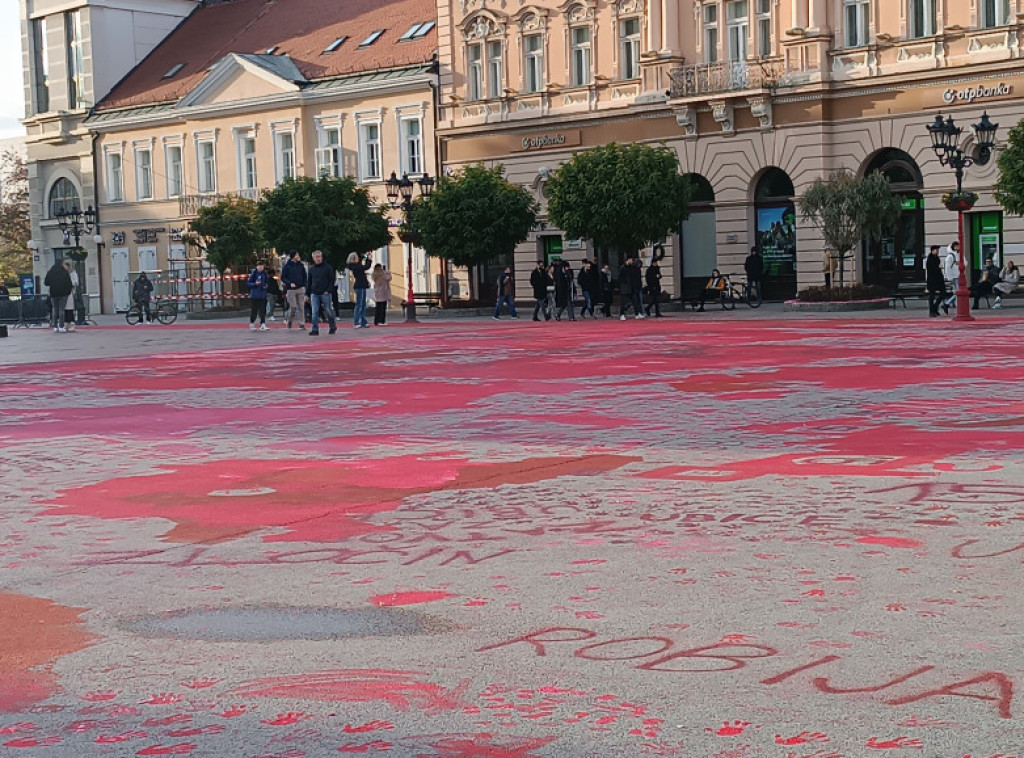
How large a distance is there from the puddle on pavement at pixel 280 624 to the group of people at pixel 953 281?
1140 inches

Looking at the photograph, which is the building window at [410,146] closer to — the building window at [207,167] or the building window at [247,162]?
the building window at [247,162]

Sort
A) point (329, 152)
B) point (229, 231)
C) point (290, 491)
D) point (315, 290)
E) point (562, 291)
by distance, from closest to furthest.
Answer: point (290, 491)
point (315, 290)
point (562, 291)
point (229, 231)
point (329, 152)

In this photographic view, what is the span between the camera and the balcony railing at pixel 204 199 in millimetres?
62000

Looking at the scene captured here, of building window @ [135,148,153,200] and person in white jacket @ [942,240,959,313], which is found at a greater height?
building window @ [135,148,153,200]

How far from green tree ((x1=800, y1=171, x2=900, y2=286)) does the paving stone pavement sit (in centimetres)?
2642

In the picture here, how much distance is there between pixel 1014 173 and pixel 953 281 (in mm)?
3819

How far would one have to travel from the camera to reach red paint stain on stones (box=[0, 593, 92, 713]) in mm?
5035

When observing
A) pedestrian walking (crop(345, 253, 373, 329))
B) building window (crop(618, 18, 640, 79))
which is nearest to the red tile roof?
building window (crop(618, 18, 640, 79))

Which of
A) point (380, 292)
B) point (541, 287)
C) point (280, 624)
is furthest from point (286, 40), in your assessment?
point (280, 624)

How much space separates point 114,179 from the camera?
2670 inches

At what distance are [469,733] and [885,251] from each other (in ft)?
139

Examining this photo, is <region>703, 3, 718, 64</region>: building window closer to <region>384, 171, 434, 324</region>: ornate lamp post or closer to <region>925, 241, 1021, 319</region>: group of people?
<region>384, 171, 434, 324</region>: ornate lamp post

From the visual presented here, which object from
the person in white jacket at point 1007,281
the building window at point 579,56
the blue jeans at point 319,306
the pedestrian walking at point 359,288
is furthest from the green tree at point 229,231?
the person in white jacket at point 1007,281

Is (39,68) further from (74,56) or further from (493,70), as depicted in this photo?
(493,70)
